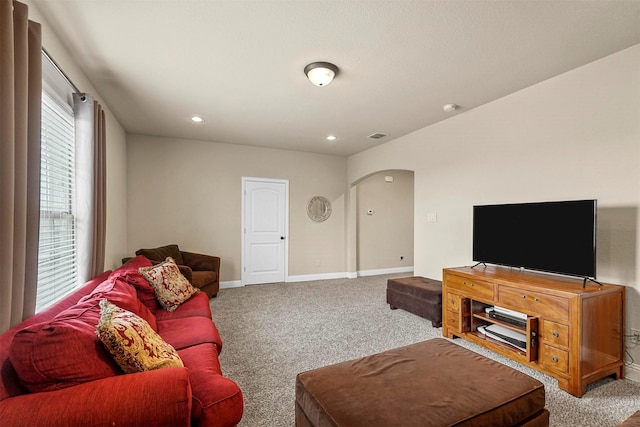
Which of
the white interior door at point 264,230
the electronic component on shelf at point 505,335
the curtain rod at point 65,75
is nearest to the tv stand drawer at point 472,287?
the electronic component on shelf at point 505,335

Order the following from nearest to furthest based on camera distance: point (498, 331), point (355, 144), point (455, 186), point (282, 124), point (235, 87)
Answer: point (498, 331) → point (235, 87) → point (455, 186) → point (282, 124) → point (355, 144)

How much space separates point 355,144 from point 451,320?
3348mm

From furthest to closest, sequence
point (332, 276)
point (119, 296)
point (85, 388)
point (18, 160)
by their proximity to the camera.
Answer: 1. point (332, 276)
2. point (119, 296)
3. point (18, 160)
4. point (85, 388)

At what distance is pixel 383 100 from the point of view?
3389 millimetres

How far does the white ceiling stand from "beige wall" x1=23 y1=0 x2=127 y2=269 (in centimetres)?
10

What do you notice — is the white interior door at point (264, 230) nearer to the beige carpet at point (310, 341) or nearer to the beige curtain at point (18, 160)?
the beige carpet at point (310, 341)

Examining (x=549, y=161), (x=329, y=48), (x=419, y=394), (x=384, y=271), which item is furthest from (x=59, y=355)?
(x=384, y=271)

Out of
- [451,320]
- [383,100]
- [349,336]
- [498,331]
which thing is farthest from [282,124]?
[498,331]

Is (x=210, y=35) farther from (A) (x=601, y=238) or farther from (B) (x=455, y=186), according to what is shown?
(A) (x=601, y=238)

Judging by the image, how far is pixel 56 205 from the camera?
2320 millimetres

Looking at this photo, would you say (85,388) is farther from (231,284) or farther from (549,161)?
(231,284)

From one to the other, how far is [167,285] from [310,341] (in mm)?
1498

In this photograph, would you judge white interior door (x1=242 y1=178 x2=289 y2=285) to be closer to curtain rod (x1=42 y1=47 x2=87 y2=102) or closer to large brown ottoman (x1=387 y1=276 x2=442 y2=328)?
large brown ottoman (x1=387 y1=276 x2=442 y2=328)

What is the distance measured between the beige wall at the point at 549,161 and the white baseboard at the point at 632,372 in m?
0.08
